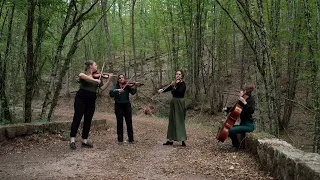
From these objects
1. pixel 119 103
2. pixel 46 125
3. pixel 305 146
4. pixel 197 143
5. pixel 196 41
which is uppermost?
pixel 196 41

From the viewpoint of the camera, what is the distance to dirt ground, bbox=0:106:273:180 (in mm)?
4473

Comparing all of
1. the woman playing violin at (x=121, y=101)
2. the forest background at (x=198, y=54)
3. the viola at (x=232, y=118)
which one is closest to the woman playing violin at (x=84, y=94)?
the woman playing violin at (x=121, y=101)

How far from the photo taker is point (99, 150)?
20.3 ft

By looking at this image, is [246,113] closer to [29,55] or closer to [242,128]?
[242,128]

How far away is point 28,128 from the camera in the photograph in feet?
21.5

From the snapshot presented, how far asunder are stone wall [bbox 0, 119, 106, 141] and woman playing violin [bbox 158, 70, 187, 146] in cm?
258

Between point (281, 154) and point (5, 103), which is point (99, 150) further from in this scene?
point (5, 103)

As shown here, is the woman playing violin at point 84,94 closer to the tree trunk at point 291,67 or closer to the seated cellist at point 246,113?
the seated cellist at point 246,113

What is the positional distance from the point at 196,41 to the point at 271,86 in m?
10.5

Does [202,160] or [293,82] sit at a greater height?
[293,82]

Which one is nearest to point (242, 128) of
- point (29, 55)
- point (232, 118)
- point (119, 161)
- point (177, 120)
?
point (232, 118)

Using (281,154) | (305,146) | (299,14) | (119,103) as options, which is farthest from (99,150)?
(299,14)

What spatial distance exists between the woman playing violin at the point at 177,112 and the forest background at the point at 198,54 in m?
1.71

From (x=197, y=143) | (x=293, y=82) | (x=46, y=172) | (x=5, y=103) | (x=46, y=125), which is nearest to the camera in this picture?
(x=46, y=172)
